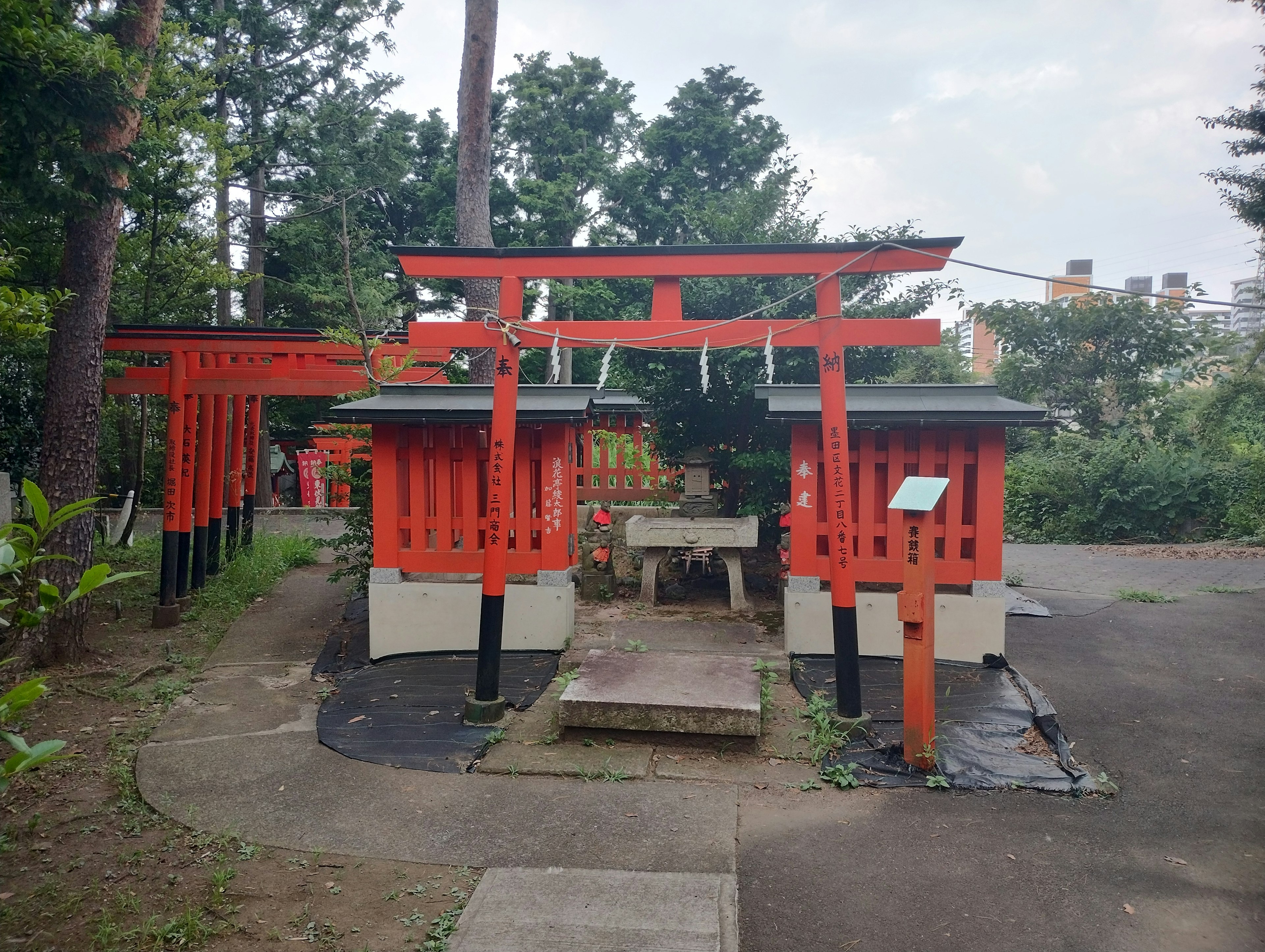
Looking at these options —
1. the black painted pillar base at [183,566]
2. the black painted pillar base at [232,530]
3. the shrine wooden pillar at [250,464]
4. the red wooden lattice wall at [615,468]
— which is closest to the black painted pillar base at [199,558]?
the black painted pillar base at [183,566]

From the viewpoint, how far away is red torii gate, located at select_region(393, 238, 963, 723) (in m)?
5.82

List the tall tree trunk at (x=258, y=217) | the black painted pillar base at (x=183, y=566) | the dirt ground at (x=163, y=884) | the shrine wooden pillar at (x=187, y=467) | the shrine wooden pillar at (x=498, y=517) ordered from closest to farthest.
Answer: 1. the dirt ground at (x=163, y=884)
2. the shrine wooden pillar at (x=498, y=517)
3. the shrine wooden pillar at (x=187, y=467)
4. the black painted pillar base at (x=183, y=566)
5. the tall tree trunk at (x=258, y=217)

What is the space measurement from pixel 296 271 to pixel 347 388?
11279 mm

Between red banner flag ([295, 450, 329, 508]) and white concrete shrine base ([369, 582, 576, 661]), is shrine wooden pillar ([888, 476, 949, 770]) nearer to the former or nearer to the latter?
white concrete shrine base ([369, 582, 576, 661])

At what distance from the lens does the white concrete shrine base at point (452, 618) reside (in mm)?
7414

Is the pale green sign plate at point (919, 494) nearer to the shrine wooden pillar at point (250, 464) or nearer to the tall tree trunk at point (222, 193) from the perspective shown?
the shrine wooden pillar at point (250, 464)

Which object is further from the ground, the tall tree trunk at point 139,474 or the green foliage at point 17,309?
the green foliage at point 17,309

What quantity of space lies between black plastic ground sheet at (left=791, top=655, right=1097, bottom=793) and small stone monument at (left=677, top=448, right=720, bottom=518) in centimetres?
291

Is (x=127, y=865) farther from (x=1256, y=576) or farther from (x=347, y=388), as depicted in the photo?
(x=1256, y=576)

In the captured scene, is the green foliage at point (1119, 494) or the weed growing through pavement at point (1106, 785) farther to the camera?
the green foliage at point (1119, 494)

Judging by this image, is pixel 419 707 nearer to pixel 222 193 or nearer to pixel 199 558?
pixel 199 558

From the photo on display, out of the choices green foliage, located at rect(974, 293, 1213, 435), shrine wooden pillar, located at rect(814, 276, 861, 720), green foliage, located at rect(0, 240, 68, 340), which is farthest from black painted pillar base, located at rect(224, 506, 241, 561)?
green foliage, located at rect(974, 293, 1213, 435)

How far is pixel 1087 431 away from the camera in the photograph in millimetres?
17719

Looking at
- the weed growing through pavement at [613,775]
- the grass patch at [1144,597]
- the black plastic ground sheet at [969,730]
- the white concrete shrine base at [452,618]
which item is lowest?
the weed growing through pavement at [613,775]
